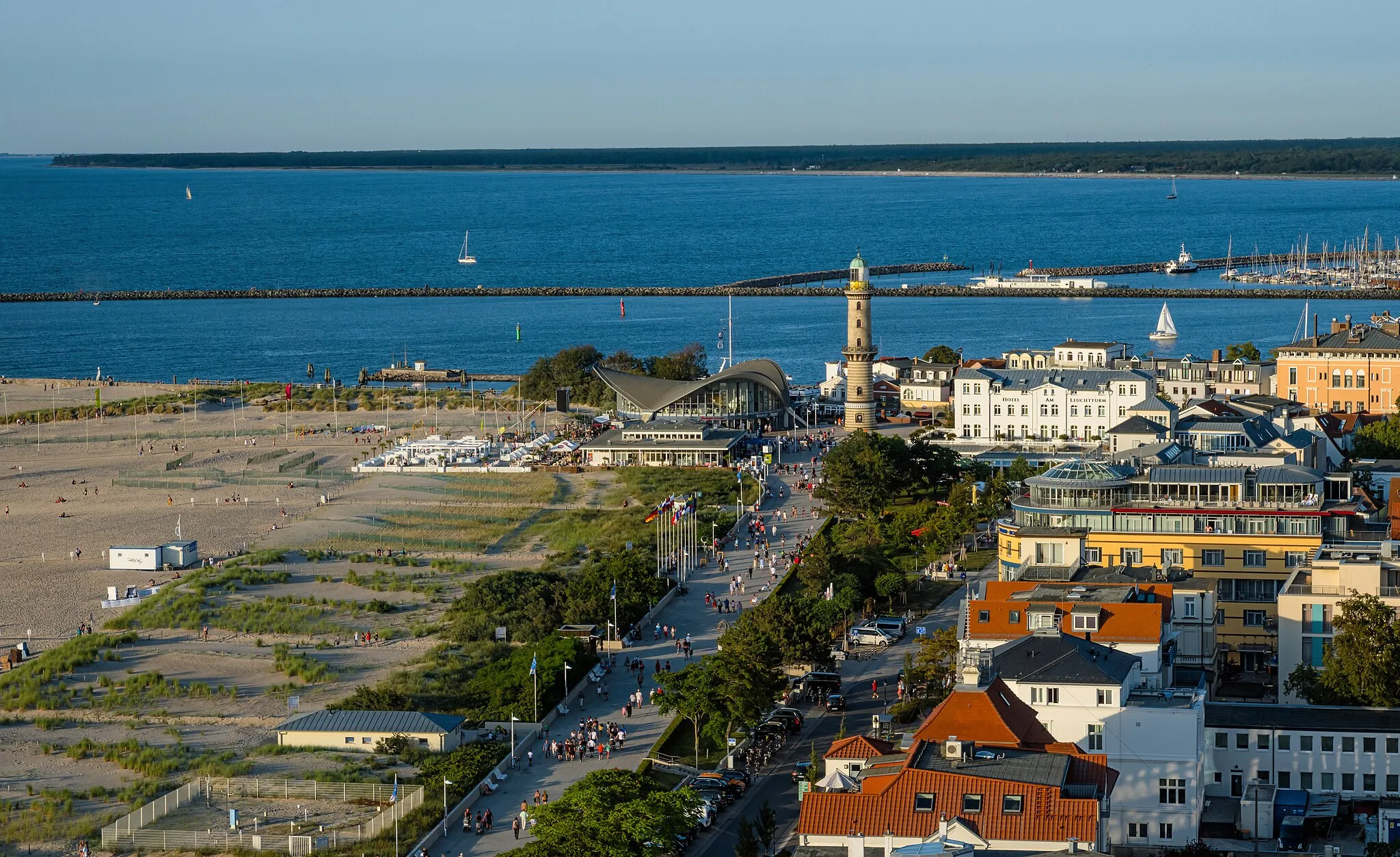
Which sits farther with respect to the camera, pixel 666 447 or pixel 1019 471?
pixel 666 447

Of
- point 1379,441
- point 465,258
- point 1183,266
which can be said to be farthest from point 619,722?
point 465,258

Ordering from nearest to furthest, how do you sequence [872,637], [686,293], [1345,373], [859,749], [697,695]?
1. [859,749]
2. [697,695]
3. [872,637]
4. [1345,373]
5. [686,293]

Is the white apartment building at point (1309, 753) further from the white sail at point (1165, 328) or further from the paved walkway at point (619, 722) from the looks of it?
the white sail at point (1165, 328)

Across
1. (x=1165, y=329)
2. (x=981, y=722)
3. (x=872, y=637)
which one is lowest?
(x=872, y=637)

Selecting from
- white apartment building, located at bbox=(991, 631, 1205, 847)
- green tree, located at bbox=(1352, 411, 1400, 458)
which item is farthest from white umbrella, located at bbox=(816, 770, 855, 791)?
green tree, located at bbox=(1352, 411, 1400, 458)

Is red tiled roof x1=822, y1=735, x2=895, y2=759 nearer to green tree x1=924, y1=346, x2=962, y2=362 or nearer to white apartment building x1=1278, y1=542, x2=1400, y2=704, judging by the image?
white apartment building x1=1278, y1=542, x2=1400, y2=704

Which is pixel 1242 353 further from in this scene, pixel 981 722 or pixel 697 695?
pixel 981 722

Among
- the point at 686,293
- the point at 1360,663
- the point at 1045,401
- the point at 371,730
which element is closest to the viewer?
the point at 1360,663
